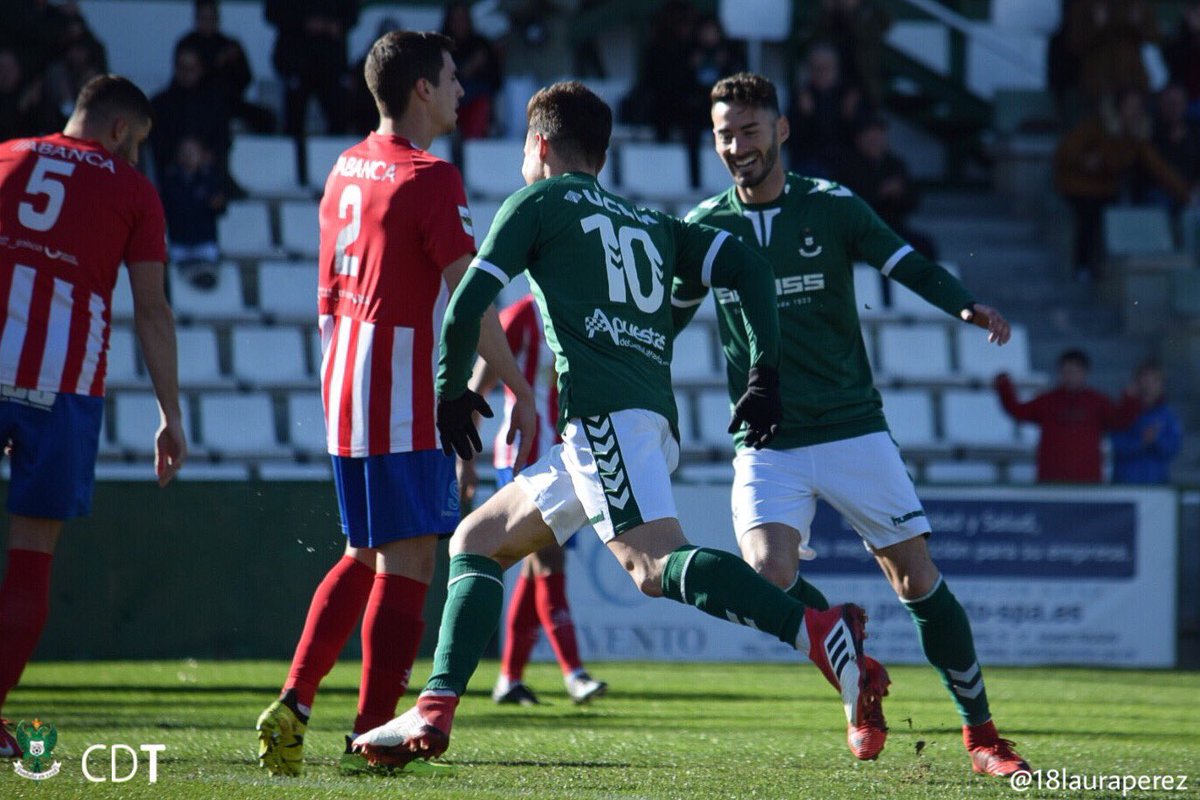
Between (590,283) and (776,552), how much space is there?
1.27 metres

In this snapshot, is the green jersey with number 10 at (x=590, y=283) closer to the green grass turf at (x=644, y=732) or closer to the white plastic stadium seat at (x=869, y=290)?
the green grass turf at (x=644, y=732)

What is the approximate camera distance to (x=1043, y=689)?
9.52 meters

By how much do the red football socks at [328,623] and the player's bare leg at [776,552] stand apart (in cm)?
127

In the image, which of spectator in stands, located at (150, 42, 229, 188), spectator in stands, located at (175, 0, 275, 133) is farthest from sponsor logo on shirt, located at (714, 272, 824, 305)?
spectator in stands, located at (175, 0, 275, 133)

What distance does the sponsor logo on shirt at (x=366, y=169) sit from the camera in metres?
Result: 5.12

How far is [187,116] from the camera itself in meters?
12.9

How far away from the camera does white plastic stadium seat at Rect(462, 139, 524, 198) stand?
553 inches

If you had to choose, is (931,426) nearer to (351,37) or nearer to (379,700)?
(351,37)

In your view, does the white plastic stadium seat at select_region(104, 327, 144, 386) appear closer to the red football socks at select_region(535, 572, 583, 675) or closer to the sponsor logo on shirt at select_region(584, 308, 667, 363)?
the red football socks at select_region(535, 572, 583, 675)

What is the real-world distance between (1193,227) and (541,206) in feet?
39.5

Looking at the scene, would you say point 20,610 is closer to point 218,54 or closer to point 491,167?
point 218,54

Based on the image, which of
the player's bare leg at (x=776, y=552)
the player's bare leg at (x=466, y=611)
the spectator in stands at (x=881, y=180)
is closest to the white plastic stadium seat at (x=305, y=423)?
the spectator in stands at (x=881, y=180)

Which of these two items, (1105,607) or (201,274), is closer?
(1105,607)

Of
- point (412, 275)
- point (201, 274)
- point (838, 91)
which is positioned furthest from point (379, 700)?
point (838, 91)
